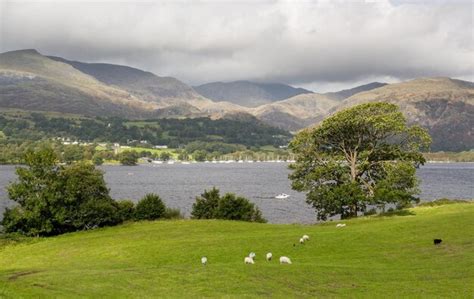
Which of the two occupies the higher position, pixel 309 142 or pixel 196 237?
pixel 309 142

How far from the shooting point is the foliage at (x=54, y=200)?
66.8 meters

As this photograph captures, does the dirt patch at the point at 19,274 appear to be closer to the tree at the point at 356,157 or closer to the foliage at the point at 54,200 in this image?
the foliage at the point at 54,200

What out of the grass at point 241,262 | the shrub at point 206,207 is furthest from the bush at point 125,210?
the shrub at point 206,207

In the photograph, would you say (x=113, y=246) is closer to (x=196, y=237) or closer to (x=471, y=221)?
(x=196, y=237)

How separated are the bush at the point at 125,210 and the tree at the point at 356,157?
29.3 metres

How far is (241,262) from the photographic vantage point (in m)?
39.3

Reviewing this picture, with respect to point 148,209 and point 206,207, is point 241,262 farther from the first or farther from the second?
point 206,207

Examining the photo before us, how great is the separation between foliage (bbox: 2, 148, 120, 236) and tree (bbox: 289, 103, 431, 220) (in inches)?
1366

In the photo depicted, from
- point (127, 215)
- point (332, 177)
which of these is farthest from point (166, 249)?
point (332, 177)

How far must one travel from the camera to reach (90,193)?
235 feet

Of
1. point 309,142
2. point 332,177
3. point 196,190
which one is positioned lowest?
point 196,190

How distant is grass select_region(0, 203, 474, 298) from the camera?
27.8 m

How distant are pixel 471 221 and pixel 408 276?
24.3 metres

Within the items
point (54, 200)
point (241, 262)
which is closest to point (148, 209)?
point (54, 200)
